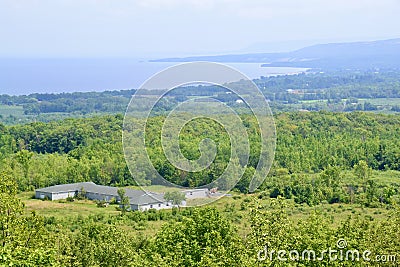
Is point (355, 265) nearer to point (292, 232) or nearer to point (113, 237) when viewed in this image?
point (292, 232)

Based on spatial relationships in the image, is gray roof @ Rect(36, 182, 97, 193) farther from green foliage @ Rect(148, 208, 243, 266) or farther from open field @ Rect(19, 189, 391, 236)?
green foliage @ Rect(148, 208, 243, 266)

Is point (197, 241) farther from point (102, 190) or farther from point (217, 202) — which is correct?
point (102, 190)

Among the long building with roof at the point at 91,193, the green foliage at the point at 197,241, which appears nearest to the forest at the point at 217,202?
the green foliage at the point at 197,241

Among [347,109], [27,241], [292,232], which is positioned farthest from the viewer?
[347,109]

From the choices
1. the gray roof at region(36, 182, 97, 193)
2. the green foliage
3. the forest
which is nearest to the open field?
the forest

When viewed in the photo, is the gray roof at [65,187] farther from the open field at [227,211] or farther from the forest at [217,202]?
the forest at [217,202]

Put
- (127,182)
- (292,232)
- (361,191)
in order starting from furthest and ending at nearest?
(127,182) < (361,191) < (292,232)

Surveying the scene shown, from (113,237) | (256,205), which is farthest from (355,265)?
(113,237)

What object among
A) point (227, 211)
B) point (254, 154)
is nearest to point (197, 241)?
point (227, 211)
